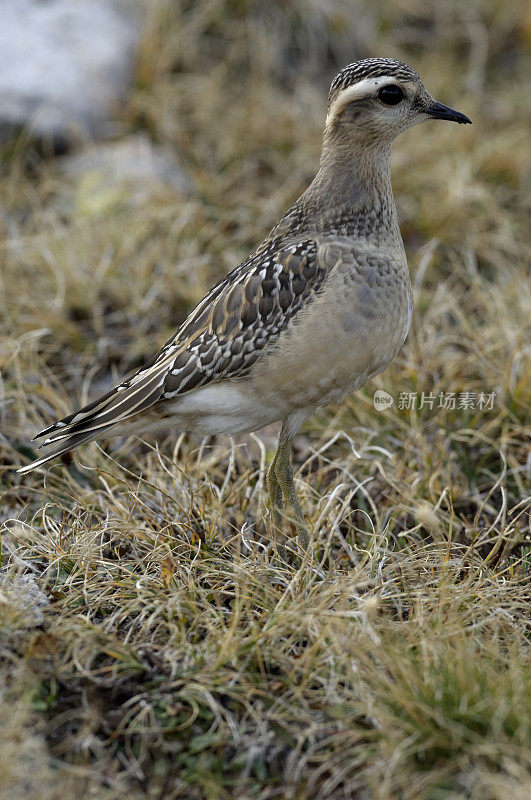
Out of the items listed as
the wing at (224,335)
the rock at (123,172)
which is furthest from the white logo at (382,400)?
the rock at (123,172)

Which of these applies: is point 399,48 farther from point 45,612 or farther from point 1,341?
point 45,612

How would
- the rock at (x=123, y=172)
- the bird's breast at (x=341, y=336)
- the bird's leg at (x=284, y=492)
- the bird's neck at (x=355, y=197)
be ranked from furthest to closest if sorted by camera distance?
the rock at (x=123, y=172)
the bird's leg at (x=284, y=492)
the bird's neck at (x=355, y=197)
the bird's breast at (x=341, y=336)

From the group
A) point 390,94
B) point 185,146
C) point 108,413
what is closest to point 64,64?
point 185,146

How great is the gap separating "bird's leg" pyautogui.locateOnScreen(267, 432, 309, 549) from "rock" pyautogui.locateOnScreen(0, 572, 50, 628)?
115cm

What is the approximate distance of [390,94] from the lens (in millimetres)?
4082

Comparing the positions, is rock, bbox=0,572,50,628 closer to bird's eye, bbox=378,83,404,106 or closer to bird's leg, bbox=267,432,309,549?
bird's leg, bbox=267,432,309,549

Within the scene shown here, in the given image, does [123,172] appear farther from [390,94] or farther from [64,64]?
[390,94]

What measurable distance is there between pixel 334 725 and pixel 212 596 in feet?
2.87

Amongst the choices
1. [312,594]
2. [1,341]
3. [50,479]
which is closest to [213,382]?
[312,594]

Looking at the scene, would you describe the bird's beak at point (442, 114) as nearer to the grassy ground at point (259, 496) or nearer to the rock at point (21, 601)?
the grassy ground at point (259, 496)

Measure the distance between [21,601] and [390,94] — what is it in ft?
8.67

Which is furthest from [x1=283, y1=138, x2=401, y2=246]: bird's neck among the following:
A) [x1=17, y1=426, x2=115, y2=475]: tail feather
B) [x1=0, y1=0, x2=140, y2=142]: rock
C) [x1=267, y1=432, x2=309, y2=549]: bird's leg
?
[x1=0, y1=0, x2=140, y2=142]: rock

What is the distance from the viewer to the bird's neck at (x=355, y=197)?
412 cm

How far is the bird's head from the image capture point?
4.06 meters
